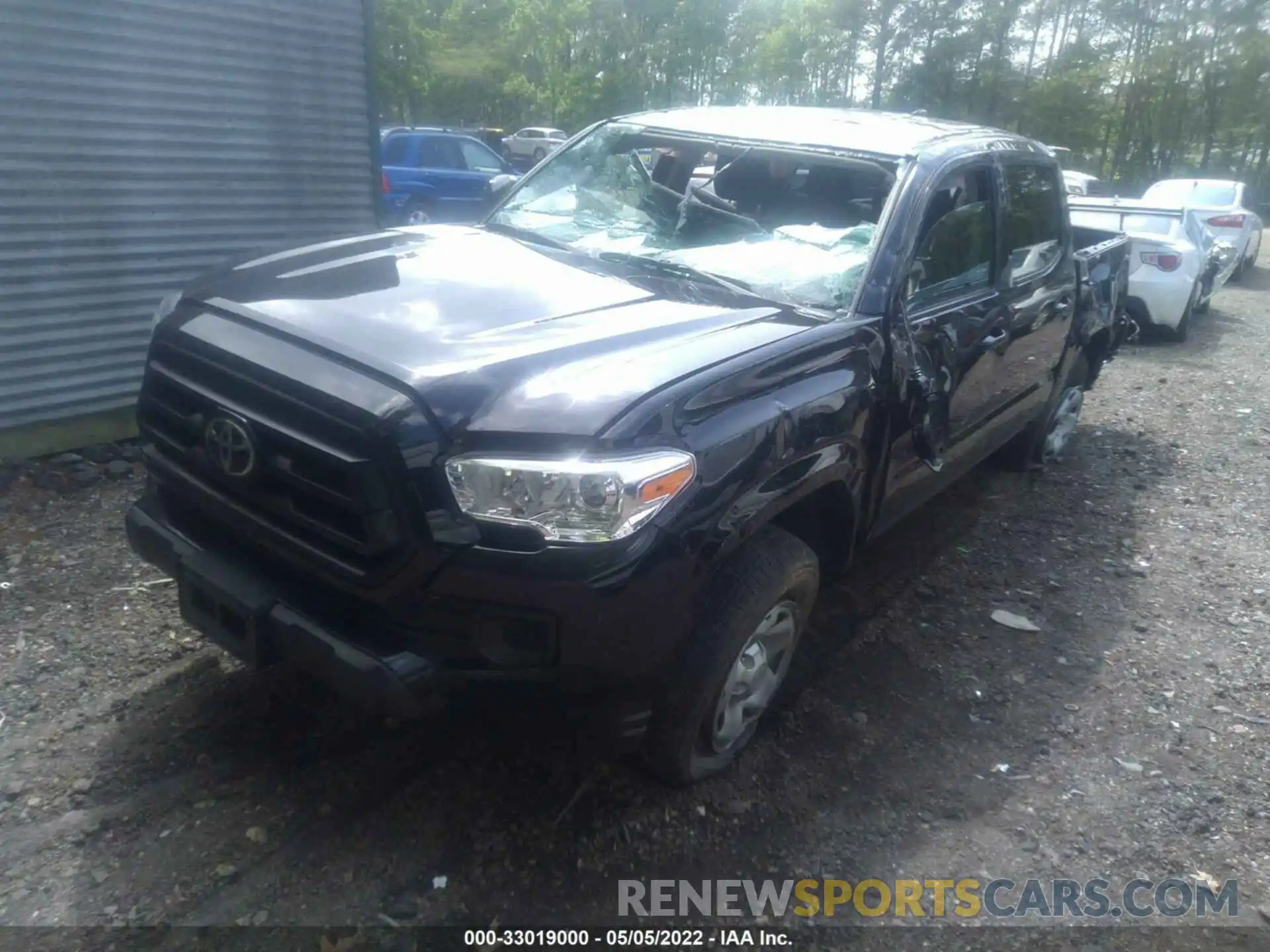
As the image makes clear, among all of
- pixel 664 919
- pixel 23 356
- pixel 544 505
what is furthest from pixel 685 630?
pixel 23 356

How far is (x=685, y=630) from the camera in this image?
2.54 m

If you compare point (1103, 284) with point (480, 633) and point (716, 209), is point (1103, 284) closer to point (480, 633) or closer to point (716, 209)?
point (716, 209)

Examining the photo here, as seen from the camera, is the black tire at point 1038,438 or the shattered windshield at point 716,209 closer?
the shattered windshield at point 716,209

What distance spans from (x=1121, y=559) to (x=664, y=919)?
353 cm

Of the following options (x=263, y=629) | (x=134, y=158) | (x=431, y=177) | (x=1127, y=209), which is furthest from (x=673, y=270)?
(x=431, y=177)

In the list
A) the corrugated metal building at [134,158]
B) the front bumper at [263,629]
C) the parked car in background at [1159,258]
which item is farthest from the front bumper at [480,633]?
the parked car in background at [1159,258]

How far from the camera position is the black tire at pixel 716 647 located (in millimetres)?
2672

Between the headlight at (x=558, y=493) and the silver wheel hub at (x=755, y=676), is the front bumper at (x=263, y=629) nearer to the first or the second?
the headlight at (x=558, y=493)

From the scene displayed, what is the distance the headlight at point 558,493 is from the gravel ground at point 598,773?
0.46 m

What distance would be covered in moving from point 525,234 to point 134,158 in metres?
2.87

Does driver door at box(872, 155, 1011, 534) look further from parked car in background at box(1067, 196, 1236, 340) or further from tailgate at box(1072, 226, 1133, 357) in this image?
parked car in background at box(1067, 196, 1236, 340)

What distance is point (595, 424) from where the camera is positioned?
2320 millimetres

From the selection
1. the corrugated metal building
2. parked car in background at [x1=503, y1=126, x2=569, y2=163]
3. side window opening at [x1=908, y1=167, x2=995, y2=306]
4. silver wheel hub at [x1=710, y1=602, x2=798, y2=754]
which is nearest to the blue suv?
the corrugated metal building

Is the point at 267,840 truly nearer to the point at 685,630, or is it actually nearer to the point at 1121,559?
the point at 685,630
